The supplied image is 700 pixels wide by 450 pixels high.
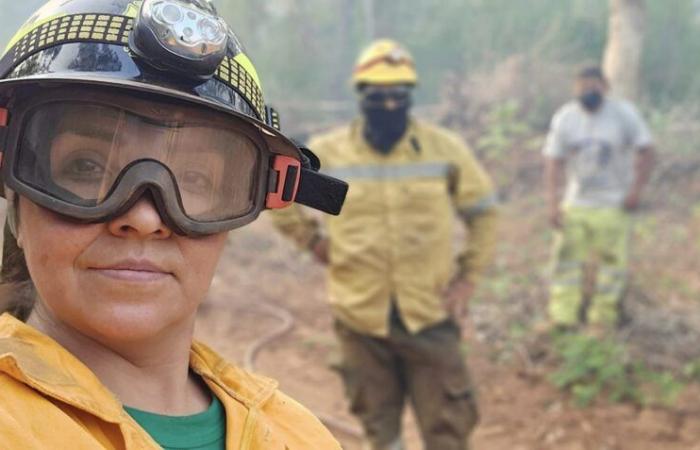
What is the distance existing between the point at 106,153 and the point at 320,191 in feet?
2.00

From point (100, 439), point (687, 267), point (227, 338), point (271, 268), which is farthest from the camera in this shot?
point (271, 268)

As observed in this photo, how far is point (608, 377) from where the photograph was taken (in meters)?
6.37

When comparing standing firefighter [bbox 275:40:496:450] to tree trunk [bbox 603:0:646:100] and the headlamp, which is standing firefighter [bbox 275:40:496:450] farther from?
tree trunk [bbox 603:0:646:100]

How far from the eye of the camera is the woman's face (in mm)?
1499

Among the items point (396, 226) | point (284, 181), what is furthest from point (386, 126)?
point (284, 181)

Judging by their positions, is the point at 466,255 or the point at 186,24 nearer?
the point at 186,24

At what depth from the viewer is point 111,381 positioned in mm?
1634

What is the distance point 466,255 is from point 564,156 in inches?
126

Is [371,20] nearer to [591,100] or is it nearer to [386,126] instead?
[591,100]

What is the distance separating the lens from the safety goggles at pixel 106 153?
1493 mm

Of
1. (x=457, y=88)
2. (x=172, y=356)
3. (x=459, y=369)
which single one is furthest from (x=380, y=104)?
(x=457, y=88)

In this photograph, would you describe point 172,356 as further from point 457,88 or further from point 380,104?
point 457,88

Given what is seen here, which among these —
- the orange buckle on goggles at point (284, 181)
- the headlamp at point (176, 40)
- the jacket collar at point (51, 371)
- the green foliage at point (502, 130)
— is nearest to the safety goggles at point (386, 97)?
the orange buckle on goggles at point (284, 181)

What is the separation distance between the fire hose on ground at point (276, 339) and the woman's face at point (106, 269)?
4.41m
